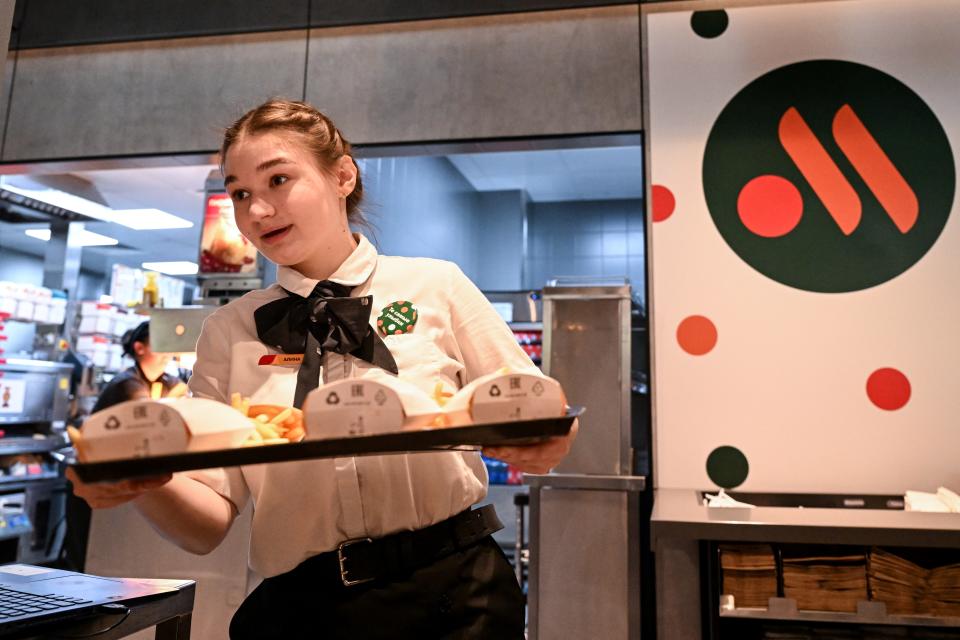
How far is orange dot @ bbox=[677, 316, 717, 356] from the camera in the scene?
3.04m

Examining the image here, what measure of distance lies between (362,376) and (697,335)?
2.30 m

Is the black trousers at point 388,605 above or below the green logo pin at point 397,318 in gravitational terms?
below

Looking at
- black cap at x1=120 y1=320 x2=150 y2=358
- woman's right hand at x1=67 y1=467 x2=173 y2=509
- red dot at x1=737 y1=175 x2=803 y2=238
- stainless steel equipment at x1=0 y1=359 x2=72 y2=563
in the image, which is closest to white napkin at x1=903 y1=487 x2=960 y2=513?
red dot at x1=737 y1=175 x2=803 y2=238

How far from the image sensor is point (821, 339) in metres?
2.97

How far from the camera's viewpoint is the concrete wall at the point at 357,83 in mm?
3387

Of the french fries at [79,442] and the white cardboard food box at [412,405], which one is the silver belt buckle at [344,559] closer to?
the white cardboard food box at [412,405]

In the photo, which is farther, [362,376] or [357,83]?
[357,83]

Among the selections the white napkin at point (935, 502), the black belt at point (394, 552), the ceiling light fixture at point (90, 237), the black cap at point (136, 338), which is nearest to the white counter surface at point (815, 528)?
the white napkin at point (935, 502)

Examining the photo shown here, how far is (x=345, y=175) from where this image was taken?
1276mm

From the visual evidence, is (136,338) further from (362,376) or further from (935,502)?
(935,502)

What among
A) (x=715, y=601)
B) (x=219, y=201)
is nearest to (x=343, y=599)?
(x=715, y=601)

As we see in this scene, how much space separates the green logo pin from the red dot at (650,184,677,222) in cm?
220

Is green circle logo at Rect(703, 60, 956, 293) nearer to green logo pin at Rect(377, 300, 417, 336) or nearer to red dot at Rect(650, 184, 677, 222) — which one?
red dot at Rect(650, 184, 677, 222)

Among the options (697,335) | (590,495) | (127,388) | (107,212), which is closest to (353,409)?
(590,495)
